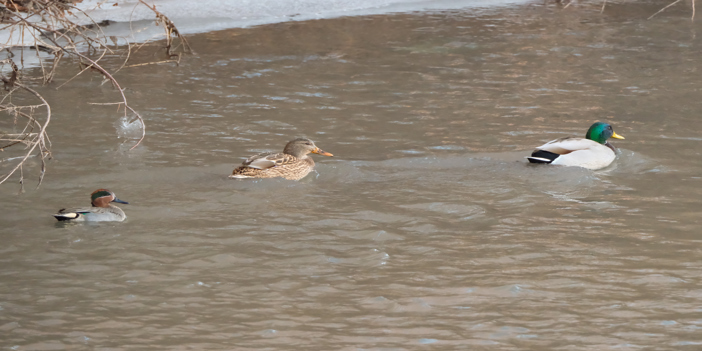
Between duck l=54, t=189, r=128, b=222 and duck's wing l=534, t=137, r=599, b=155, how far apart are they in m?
4.53

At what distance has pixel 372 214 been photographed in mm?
7801

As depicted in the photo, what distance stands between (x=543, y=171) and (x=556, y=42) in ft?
25.5

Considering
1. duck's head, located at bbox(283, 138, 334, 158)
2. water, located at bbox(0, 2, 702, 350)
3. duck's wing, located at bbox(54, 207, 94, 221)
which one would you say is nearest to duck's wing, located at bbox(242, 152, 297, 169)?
duck's head, located at bbox(283, 138, 334, 158)

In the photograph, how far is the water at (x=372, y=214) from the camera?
5559mm

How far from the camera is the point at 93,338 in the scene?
534 cm

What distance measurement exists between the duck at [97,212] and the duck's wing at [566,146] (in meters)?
4.53

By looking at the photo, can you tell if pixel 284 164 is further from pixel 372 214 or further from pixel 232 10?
pixel 232 10

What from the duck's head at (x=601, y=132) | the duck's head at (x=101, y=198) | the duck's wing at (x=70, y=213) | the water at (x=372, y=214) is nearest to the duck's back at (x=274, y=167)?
the water at (x=372, y=214)

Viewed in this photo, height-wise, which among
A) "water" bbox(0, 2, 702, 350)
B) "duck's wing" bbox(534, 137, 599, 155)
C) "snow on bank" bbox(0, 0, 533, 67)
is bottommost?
"water" bbox(0, 2, 702, 350)

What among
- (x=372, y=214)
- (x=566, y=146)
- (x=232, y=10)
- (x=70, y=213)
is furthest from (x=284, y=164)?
(x=232, y=10)

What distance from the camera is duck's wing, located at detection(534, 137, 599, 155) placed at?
932 cm

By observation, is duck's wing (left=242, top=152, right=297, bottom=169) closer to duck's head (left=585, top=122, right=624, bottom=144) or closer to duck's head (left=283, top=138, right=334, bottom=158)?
duck's head (left=283, top=138, right=334, bottom=158)

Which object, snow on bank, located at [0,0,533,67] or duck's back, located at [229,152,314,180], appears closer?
duck's back, located at [229,152,314,180]

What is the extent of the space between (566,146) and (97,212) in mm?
5003
